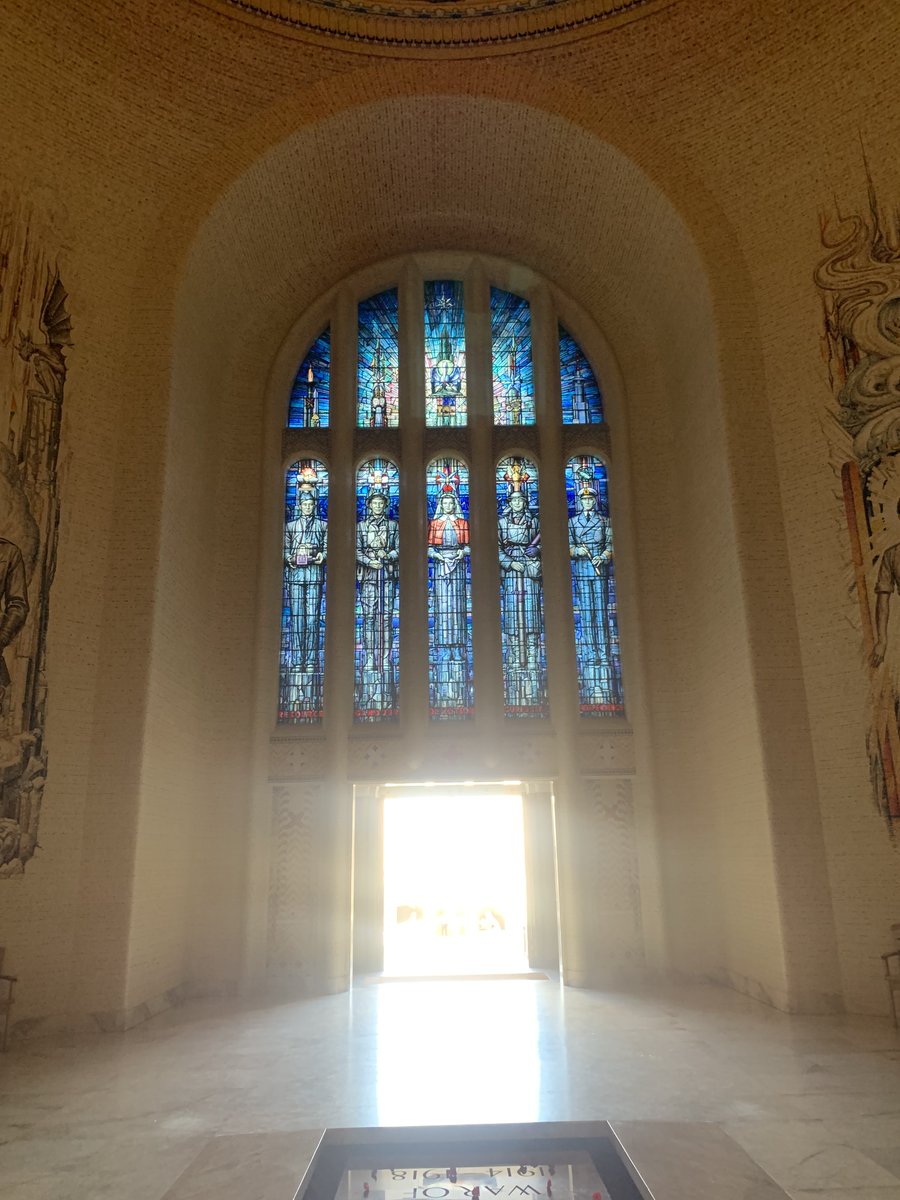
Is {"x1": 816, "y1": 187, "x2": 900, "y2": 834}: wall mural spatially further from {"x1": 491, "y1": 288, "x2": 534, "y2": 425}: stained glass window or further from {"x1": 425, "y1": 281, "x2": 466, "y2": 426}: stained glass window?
{"x1": 425, "y1": 281, "x2": 466, "y2": 426}: stained glass window

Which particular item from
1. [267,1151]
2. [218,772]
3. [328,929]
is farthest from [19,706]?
[267,1151]

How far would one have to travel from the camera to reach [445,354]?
11414mm

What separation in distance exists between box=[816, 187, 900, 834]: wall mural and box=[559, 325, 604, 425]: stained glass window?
130 inches

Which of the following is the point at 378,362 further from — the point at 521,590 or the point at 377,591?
the point at 521,590

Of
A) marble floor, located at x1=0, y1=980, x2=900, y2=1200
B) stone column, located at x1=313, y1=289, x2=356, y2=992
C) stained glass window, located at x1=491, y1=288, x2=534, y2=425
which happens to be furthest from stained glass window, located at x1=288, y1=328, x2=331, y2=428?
marble floor, located at x1=0, y1=980, x2=900, y2=1200

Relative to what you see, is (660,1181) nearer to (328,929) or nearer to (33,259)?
(328,929)

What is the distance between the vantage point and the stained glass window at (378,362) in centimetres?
1116

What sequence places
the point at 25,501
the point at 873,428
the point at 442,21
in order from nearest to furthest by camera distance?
the point at 25,501 < the point at 873,428 < the point at 442,21

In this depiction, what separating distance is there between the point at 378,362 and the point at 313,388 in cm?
97

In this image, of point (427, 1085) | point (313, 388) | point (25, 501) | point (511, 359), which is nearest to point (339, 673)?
point (25, 501)

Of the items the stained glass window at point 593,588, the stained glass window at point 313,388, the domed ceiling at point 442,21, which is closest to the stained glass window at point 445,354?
the stained glass window at point 313,388

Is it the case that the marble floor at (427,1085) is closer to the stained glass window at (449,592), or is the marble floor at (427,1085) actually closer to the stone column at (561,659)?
the stone column at (561,659)

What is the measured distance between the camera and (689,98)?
9133 mm

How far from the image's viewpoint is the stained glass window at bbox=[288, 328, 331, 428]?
11094mm
